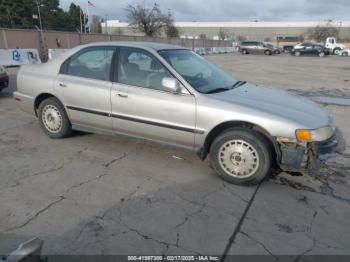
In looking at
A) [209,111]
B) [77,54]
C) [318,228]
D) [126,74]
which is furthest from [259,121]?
[77,54]

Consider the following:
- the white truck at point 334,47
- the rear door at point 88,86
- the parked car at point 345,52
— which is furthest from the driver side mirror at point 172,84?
the white truck at point 334,47

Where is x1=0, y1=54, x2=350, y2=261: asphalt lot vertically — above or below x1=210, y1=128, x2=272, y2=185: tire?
below

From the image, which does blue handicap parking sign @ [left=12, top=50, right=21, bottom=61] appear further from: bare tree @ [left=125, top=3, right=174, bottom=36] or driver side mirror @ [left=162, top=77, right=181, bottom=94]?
bare tree @ [left=125, top=3, right=174, bottom=36]

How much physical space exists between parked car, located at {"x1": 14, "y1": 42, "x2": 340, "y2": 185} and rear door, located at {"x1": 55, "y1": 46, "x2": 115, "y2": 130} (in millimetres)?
15

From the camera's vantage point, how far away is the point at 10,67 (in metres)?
17.0

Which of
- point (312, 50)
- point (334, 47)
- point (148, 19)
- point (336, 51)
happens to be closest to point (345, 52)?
point (336, 51)

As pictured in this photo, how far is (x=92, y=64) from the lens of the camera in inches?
178

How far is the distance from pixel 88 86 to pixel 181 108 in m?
1.52

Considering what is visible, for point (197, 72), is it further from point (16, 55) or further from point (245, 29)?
point (245, 29)

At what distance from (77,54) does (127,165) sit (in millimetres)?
1921

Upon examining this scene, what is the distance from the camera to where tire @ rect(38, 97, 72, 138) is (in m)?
4.84

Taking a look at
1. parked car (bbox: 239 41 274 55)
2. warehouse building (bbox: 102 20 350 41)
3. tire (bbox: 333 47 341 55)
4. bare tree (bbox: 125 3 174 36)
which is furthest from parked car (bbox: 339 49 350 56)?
warehouse building (bbox: 102 20 350 41)

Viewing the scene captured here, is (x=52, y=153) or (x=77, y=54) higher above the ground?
(x=77, y=54)

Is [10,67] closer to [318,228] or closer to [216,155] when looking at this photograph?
[216,155]
